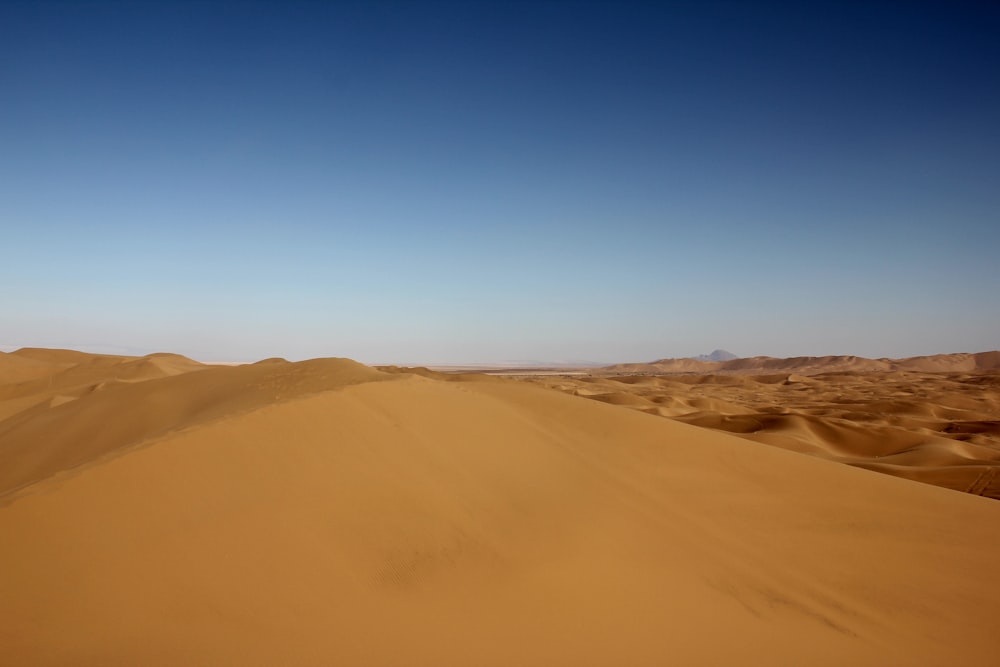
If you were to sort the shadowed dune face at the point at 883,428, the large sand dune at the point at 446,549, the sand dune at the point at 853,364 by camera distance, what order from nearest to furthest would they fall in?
1. the large sand dune at the point at 446,549
2. the shadowed dune face at the point at 883,428
3. the sand dune at the point at 853,364

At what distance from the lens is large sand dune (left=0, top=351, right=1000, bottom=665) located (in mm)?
3193

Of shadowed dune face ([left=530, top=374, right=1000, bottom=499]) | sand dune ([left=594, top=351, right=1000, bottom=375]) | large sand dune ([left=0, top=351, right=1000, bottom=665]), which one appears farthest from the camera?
sand dune ([left=594, top=351, right=1000, bottom=375])

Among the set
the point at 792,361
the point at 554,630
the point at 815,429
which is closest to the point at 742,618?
the point at 554,630

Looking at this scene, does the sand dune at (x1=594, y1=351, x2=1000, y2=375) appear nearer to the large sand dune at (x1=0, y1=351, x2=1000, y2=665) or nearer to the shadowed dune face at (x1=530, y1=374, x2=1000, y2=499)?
the shadowed dune face at (x1=530, y1=374, x2=1000, y2=499)

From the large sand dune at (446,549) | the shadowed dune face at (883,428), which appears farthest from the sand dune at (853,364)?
the large sand dune at (446,549)

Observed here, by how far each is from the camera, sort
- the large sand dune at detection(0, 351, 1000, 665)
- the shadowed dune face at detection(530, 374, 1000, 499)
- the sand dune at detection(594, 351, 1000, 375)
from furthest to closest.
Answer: the sand dune at detection(594, 351, 1000, 375)
the shadowed dune face at detection(530, 374, 1000, 499)
the large sand dune at detection(0, 351, 1000, 665)

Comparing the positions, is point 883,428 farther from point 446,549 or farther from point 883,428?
point 446,549

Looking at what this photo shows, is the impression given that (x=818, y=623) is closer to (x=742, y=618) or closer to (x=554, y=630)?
(x=742, y=618)

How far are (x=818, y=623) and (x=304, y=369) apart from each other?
19.0 ft

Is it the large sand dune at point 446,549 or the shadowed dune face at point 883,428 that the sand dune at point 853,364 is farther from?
the large sand dune at point 446,549

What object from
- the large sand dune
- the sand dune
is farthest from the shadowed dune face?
the sand dune

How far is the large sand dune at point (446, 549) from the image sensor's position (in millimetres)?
3193

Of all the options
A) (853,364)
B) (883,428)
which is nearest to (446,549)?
(883,428)

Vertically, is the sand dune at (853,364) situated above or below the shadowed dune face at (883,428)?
above
